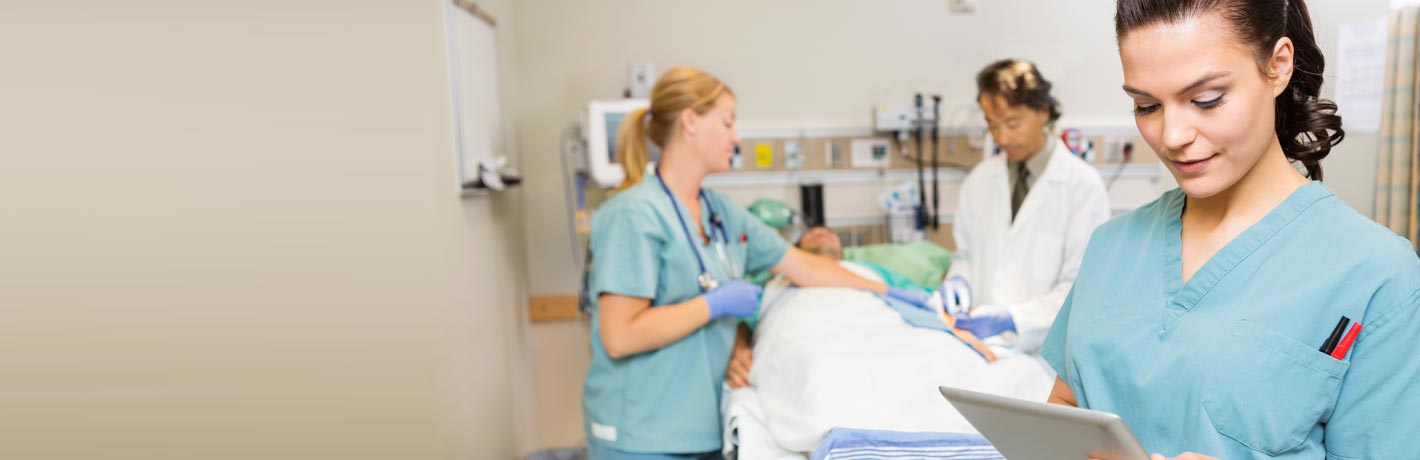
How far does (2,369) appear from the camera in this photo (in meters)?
0.69

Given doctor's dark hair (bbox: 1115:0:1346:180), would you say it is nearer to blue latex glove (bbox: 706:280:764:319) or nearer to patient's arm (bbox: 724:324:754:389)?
blue latex glove (bbox: 706:280:764:319)

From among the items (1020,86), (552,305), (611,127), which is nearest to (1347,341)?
(1020,86)

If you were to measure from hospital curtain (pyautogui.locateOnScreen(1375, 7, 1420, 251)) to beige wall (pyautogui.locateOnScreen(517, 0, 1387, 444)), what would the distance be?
0.99 m

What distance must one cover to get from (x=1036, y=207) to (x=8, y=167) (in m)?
1.83

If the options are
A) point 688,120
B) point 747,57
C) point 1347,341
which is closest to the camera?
point 1347,341

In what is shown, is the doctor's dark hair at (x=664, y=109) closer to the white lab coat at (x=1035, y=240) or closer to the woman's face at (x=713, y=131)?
the woman's face at (x=713, y=131)

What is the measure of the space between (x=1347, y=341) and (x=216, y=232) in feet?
3.71

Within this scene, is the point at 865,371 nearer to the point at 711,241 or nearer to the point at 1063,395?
the point at 1063,395

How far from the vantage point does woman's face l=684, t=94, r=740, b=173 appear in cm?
165

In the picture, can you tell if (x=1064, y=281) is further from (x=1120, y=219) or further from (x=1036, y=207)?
(x=1120, y=219)

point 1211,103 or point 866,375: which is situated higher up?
point 1211,103

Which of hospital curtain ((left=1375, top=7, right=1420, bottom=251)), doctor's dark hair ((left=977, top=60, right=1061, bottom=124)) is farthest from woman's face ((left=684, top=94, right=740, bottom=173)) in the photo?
hospital curtain ((left=1375, top=7, right=1420, bottom=251))

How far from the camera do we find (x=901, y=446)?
43.6 inches

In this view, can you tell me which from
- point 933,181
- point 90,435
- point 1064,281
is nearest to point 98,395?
point 90,435
